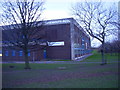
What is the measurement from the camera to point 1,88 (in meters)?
7.04

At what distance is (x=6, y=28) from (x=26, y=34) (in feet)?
7.43

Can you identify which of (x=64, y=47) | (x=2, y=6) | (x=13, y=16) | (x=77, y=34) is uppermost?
(x=2, y=6)

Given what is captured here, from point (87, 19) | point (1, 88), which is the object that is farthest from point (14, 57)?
point (1, 88)

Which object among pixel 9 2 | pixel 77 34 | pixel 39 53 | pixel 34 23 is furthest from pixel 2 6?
pixel 39 53

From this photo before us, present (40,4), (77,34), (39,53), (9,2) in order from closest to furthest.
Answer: (9,2), (40,4), (77,34), (39,53)

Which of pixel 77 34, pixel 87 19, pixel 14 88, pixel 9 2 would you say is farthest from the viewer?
pixel 77 34

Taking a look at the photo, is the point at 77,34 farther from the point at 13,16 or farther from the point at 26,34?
the point at 13,16

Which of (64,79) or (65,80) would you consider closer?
(65,80)

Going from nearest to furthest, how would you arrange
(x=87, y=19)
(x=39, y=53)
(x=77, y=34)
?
1. (x=87, y=19)
2. (x=77, y=34)
3. (x=39, y=53)

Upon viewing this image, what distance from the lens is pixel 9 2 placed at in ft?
47.5

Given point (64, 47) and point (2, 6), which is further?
point (64, 47)

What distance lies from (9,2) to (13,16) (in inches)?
60.2

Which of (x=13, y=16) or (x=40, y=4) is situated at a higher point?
(x=40, y=4)

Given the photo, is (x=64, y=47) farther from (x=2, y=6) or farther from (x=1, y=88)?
(x=1, y=88)
